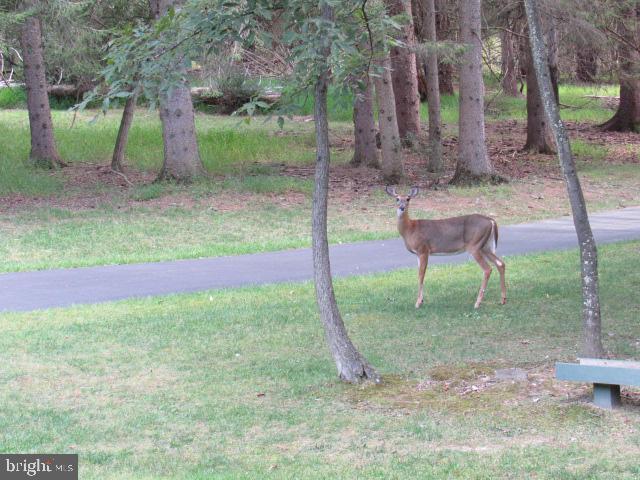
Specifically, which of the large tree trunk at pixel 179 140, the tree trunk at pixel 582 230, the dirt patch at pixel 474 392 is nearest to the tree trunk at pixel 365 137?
the large tree trunk at pixel 179 140

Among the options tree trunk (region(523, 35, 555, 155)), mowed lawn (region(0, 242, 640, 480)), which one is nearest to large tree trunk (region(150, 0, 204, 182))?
mowed lawn (region(0, 242, 640, 480))

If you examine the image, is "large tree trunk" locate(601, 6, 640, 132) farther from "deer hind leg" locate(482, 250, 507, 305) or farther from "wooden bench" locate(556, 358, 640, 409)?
"wooden bench" locate(556, 358, 640, 409)

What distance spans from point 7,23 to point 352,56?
1338 cm

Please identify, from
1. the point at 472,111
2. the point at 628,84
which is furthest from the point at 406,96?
the point at 472,111

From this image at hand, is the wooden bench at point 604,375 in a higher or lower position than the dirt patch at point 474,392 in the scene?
higher

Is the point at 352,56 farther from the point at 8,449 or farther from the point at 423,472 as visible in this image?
the point at 8,449

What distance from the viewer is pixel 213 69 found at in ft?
76.9

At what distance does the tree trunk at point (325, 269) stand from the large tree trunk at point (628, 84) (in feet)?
69.9

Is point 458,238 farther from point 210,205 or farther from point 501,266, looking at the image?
point 210,205

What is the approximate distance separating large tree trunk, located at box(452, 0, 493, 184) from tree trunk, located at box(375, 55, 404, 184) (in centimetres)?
145

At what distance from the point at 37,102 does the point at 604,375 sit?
2186 centimetres

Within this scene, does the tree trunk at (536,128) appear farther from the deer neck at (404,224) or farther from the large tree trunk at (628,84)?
the deer neck at (404,224)

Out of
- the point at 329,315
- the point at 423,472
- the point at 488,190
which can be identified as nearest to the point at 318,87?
the point at 329,315

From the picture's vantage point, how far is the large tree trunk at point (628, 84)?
28.5m
